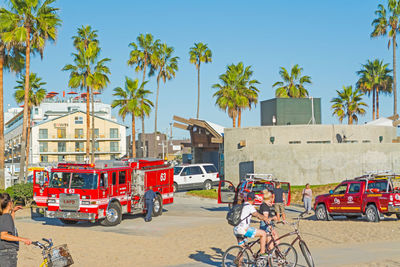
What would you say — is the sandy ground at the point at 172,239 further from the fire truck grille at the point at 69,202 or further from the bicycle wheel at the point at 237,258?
the bicycle wheel at the point at 237,258

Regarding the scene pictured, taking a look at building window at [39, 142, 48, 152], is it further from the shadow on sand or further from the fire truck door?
the shadow on sand

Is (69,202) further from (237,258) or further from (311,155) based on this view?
(311,155)

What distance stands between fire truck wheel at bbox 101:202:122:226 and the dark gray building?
2236 cm

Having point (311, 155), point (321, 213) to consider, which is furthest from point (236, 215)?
point (311, 155)

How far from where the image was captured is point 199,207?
1184 inches

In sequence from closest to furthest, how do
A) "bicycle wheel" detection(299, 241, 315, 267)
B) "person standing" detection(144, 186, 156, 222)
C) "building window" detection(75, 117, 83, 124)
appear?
"bicycle wheel" detection(299, 241, 315, 267) → "person standing" detection(144, 186, 156, 222) → "building window" detection(75, 117, 83, 124)

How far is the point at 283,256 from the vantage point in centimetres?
1086

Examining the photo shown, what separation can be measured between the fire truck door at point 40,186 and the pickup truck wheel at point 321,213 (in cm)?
1189

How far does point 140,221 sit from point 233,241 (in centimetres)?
828

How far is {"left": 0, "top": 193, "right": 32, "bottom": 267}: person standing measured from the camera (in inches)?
313

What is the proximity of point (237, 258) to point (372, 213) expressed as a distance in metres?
11.8

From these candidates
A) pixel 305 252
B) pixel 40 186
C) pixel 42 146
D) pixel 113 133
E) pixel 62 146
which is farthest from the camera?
pixel 113 133

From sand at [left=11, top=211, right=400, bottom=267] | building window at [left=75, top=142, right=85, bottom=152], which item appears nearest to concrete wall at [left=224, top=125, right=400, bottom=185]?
sand at [left=11, top=211, right=400, bottom=267]

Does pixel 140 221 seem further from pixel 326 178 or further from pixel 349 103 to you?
pixel 349 103
